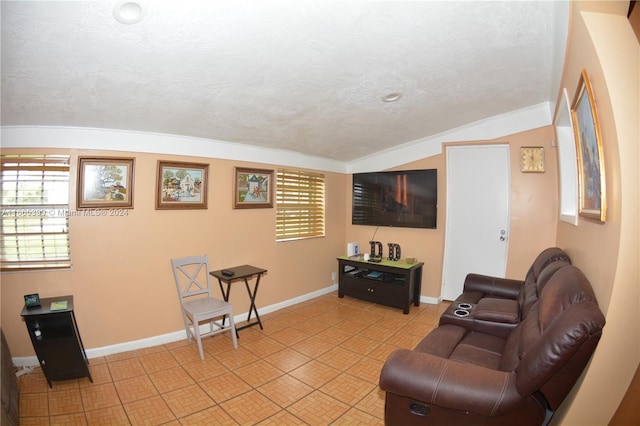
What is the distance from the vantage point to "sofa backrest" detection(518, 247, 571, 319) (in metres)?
2.07

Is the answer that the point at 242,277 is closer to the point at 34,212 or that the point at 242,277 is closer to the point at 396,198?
the point at 34,212

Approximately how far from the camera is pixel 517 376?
1.32 meters

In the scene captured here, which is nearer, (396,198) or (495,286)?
(495,286)

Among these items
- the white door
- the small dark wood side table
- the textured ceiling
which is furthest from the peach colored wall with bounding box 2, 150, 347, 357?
the white door

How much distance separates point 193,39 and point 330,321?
3.20 metres

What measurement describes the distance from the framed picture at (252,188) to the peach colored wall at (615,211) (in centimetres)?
315

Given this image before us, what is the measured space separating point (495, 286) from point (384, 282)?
140 centimetres

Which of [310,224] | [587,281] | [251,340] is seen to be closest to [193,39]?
[587,281]

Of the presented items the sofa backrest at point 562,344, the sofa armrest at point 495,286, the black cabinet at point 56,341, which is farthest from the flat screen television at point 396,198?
the black cabinet at point 56,341

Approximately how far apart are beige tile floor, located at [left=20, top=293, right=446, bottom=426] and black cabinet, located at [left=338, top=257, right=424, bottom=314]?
1.71ft

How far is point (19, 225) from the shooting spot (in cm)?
253

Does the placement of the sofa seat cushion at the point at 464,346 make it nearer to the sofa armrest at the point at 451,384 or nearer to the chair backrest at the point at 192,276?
the sofa armrest at the point at 451,384

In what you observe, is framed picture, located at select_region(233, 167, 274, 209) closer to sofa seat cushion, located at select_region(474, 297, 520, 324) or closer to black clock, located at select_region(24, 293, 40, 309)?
black clock, located at select_region(24, 293, 40, 309)

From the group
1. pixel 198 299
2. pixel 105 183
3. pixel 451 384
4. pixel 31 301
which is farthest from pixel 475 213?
pixel 31 301
